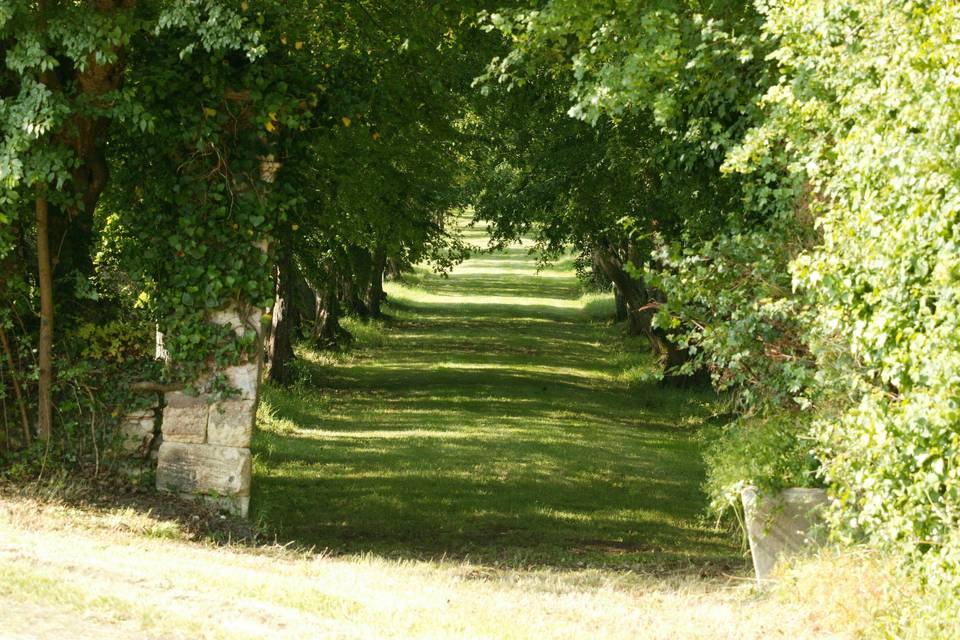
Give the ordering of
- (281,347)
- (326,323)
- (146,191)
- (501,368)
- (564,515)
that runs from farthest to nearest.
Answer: (326,323) < (501,368) < (281,347) < (564,515) < (146,191)

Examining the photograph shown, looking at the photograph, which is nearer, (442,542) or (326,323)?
(442,542)

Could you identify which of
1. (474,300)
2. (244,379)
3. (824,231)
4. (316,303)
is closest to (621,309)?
(474,300)

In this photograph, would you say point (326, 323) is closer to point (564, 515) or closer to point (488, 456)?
point (488, 456)

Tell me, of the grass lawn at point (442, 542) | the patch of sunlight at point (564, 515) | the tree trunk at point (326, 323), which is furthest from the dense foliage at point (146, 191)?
the tree trunk at point (326, 323)

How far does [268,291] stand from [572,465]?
632 centimetres

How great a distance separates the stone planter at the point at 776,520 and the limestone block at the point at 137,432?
5269 mm

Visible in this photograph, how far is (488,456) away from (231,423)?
5.93 m

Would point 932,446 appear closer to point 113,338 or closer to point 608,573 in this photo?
point 608,573

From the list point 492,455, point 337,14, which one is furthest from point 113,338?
point 492,455

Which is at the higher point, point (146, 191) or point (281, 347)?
point (146, 191)

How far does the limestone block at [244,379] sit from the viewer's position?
9734 mm

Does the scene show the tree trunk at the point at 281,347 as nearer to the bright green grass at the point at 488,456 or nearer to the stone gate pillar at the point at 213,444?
the bright green grass at the point at 488,456

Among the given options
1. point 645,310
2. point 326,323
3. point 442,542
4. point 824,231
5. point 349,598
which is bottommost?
point 442,542

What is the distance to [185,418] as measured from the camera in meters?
9.78
